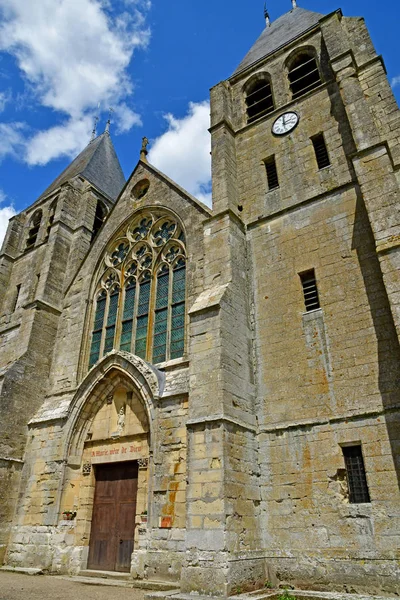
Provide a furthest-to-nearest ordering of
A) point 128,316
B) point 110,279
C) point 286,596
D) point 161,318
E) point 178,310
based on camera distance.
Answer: point 110,279, point 128,316, point 161,318, point 178,310, point 286,596

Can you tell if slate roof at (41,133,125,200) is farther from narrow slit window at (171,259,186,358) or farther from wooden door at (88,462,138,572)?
wooden door at (88,462,138,572)

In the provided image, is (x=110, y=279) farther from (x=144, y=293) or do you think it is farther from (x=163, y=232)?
(x=163, y=232)

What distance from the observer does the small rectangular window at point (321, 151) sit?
9.80 meters

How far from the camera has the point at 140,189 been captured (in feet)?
44.6

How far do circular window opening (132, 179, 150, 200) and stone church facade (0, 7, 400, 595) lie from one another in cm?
8

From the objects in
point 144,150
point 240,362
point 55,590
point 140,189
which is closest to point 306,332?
point 240,362

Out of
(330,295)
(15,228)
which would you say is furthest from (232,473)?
(15,228)

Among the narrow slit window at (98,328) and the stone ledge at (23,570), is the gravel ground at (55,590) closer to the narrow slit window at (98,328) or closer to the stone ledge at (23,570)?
the stone ledge at (23,570)

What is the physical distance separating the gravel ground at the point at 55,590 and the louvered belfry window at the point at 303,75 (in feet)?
37.5

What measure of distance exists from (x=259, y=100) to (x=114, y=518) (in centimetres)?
1124

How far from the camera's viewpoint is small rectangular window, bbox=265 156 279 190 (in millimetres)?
10547

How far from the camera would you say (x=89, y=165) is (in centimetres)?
1812

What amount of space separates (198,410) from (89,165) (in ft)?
44.9

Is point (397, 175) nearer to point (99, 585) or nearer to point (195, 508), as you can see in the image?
point (195, 508)
